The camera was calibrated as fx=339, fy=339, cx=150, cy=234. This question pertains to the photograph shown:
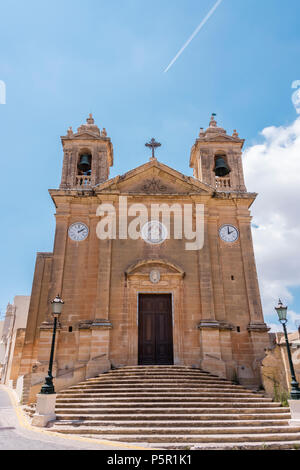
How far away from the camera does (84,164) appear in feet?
59.5

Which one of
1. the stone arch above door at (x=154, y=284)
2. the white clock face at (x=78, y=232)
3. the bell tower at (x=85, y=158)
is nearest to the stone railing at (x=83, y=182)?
the bell tower at (x=85, y=158)

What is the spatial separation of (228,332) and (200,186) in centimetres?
694

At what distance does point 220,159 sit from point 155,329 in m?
9.66

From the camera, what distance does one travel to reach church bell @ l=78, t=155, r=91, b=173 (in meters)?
17.9

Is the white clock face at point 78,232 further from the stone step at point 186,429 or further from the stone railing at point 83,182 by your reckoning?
the stone step at point 186,429

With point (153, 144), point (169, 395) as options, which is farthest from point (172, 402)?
point (153, 144)

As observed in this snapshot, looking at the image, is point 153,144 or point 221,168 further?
point 221,168

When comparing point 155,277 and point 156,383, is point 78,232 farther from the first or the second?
point 156,383

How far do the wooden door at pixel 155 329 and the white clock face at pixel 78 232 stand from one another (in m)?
3.92

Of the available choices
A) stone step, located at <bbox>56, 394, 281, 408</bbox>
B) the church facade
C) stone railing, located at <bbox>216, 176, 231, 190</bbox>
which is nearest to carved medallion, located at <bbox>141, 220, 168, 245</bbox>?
the church facade

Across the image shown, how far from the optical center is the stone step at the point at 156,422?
8242 mm

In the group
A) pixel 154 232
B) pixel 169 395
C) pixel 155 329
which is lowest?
pixel 169 395

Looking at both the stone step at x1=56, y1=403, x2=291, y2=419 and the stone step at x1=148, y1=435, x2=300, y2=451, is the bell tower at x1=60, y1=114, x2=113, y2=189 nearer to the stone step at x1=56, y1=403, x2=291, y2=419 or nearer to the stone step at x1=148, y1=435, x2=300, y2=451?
the stone step at x1=56, y1=403, x2=291, y2=419

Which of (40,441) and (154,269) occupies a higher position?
(154,269)
